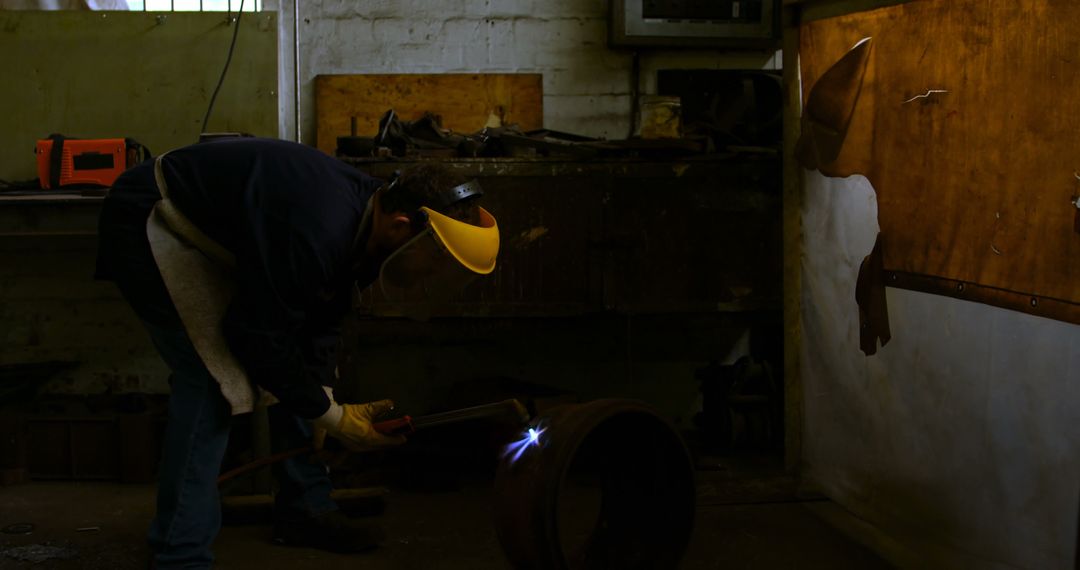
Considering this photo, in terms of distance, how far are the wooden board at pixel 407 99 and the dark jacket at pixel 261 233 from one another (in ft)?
5.20

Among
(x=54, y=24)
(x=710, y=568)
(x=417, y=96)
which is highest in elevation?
(x=54, y=24)

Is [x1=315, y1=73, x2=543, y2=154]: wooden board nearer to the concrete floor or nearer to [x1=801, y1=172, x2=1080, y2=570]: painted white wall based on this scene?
[x1=801, y1=172, x2=1080, y2=570]: painted white wall

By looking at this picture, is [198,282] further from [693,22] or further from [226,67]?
[693,22]

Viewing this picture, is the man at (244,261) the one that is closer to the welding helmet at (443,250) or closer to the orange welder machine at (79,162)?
the welding helmet at (443,250)

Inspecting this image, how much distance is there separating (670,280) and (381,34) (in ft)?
5.08

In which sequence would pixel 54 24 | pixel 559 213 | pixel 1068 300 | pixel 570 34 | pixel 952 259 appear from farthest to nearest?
pixel 570 34, pixel 54 24, pixel 559 213, pixel 952 259, pixel 1068 300

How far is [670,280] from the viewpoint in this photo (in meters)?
3.00

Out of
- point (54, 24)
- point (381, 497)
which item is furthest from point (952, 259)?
point (54, 24)

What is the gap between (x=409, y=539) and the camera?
2.43 meters

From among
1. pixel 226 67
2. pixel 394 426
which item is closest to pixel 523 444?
pixel 394 426

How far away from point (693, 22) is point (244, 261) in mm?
2304

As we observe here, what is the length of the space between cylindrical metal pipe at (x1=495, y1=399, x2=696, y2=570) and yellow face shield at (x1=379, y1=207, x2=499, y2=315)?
0.38 meters

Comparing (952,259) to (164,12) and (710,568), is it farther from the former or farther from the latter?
(164,12)

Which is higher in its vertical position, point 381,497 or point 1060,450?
point 1060,450
